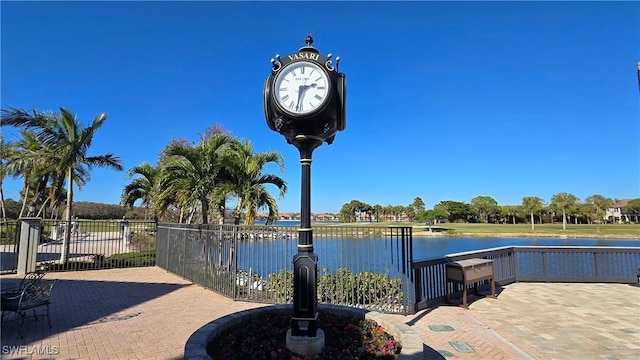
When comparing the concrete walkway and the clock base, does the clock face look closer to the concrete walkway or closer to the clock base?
A: the clock base

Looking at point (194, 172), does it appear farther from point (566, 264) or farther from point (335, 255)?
point (566, 264)

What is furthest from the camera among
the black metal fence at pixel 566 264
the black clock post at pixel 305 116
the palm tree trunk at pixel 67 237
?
the palm tree trunk at pixel 67 237

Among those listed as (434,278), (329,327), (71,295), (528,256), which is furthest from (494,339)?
(71,295)

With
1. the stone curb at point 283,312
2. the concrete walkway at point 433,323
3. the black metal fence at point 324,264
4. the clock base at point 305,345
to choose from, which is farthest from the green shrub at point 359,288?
the clock base at point 305,345

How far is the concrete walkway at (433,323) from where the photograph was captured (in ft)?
15.3

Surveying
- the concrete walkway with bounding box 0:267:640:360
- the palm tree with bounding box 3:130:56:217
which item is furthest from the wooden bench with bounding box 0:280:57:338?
the palm tree with bounding box 3:130:56:217

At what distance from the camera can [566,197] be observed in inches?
2896

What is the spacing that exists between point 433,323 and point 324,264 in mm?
2356

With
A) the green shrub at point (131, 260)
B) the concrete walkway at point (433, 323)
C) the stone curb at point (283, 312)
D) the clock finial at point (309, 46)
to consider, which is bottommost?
the concrete walkway at point (433, 323)

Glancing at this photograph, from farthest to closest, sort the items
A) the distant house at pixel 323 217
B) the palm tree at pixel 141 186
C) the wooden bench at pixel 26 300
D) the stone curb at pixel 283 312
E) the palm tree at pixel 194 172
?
the distant house at pixel 323 217 < the palm tree at pixel 141 186 < the palm tree at pixel 194 172 < the wooden bench at pixel 26 300 < the stone curb at pixel 283 312

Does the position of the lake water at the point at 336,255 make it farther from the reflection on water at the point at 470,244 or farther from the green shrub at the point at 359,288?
the reflection on water at the point at 470,244

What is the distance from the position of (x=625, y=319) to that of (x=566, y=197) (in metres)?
83.5

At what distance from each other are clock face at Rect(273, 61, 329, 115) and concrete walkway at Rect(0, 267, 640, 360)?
3.65 metres

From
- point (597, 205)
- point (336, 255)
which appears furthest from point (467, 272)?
point (597, 205)
